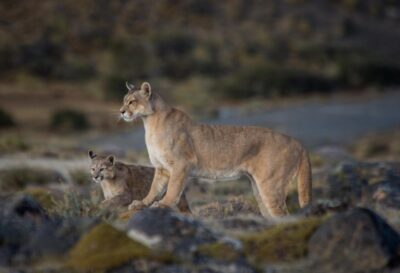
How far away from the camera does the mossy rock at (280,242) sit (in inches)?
489

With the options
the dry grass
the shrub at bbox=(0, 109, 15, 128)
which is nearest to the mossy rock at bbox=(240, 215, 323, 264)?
the dry grass

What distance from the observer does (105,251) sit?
12312mm

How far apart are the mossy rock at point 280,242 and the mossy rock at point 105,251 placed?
1156mm

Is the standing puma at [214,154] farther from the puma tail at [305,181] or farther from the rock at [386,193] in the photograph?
the rock at [386,193]

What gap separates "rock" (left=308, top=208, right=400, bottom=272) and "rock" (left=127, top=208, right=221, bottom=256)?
1.30m

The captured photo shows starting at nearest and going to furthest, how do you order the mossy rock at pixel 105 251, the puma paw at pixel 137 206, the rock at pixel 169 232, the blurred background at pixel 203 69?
the mossy rock at pixel 105 251 → the rock at pixel 169 232 → the puma paw at pixel 137 206 → the blurred background at pixel 203 69

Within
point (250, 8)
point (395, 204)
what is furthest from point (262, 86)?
point (395, 204)

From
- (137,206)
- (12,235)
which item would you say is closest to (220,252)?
(12,235)

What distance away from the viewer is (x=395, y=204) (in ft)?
70.5

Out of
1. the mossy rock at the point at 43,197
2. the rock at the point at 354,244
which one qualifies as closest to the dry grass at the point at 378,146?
the mossy rock at the point at 43,197

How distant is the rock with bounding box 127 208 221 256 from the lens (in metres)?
12.4

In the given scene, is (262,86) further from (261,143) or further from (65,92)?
(261,143)

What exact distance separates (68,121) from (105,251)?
4313 centimetres

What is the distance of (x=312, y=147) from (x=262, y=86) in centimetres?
2921
